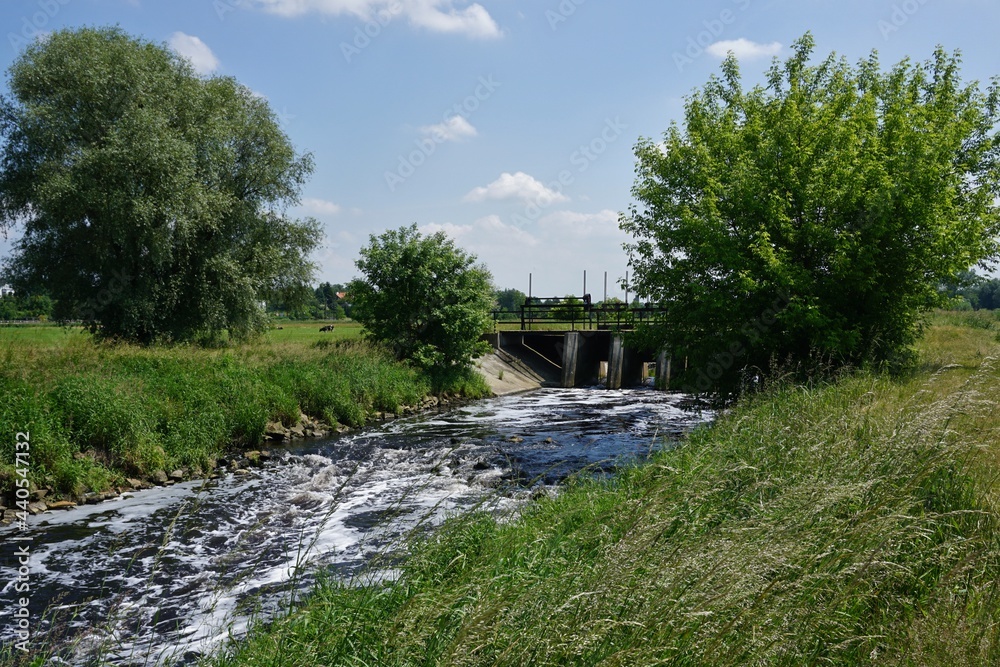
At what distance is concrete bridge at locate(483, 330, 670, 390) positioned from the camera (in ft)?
109

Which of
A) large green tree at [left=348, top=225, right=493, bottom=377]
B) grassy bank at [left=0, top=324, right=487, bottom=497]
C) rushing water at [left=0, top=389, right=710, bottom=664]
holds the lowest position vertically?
rushing water at [left=0, top=389, right=710, bottom=664]

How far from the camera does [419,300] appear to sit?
27219 millimetres

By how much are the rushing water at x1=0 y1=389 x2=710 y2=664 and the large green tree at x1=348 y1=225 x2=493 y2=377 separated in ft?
21.2

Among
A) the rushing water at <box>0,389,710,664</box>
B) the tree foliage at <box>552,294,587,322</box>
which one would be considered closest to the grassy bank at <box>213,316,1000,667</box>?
the rushing water at <box>0,389,710,664</box>

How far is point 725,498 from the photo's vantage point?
20.1 feet

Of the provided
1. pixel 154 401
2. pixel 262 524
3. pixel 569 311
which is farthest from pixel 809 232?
pixel 569 311

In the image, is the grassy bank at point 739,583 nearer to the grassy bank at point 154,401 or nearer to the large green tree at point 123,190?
the grassy bank at point 154,401

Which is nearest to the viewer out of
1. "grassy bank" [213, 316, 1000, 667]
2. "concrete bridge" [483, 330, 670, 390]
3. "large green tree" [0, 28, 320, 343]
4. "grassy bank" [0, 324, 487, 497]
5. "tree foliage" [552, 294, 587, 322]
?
"grassy bank" [213, 316, 1000, 667]

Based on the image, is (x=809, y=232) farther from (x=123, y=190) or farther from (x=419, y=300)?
(x=123, y=190)

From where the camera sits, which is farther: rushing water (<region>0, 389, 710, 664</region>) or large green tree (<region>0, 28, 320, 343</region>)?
large green tree (<region>0, 28, 320, 343</region>)

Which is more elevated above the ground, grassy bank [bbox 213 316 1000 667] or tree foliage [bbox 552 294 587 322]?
tree foliage [bbox 552 294 587 322]

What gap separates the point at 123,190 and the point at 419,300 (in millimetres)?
10824

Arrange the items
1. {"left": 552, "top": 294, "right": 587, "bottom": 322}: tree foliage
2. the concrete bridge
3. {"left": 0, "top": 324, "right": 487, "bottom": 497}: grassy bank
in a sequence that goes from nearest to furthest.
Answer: {"left": 0, "top": 324, "right": 487, "bottom": 497}: grassy bank
the concrete bridge
{"left": 552, "top": 294, "right": 587, "bottom": 322}: tree foliage

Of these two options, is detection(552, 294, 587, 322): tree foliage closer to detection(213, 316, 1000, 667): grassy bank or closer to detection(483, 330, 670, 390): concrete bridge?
detection(483, 330, 670, 390): concrete bridge
